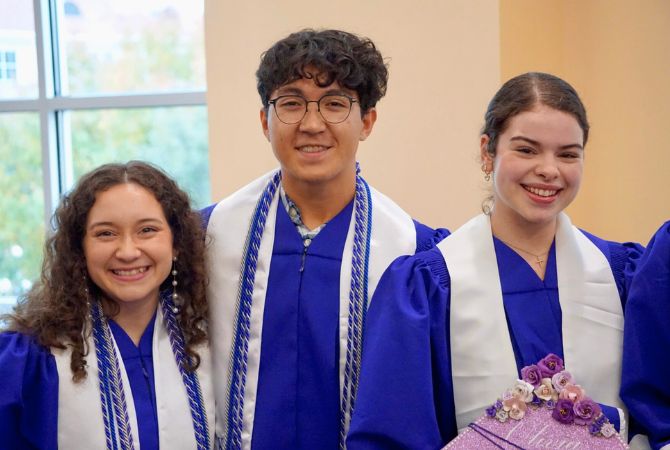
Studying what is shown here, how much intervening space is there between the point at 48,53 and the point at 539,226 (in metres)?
3.95

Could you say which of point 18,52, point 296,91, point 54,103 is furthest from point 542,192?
point 18,52

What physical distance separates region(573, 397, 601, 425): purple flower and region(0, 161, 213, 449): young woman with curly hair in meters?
0.95

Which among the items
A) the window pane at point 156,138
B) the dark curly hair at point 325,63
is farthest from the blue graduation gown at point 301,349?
the window pane at point 156,138

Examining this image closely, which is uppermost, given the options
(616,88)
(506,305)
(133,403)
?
(616,88)

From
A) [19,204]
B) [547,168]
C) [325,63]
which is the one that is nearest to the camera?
[547,168]

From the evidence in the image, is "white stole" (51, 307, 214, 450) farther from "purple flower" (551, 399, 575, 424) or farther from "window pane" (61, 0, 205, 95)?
"window pane" (61, 0, 205, 95)

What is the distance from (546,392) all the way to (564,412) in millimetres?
59

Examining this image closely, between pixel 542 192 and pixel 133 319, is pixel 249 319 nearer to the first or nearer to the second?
pixel 133 319

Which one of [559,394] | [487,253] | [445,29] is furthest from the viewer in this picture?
[445,29]

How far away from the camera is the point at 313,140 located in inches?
91.1

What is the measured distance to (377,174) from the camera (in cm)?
363

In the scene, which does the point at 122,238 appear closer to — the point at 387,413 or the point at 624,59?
the point at 387,413

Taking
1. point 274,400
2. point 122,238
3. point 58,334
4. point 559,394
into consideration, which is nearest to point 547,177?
point 559,394

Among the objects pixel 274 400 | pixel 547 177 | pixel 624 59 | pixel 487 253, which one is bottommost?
pixel 274 400
